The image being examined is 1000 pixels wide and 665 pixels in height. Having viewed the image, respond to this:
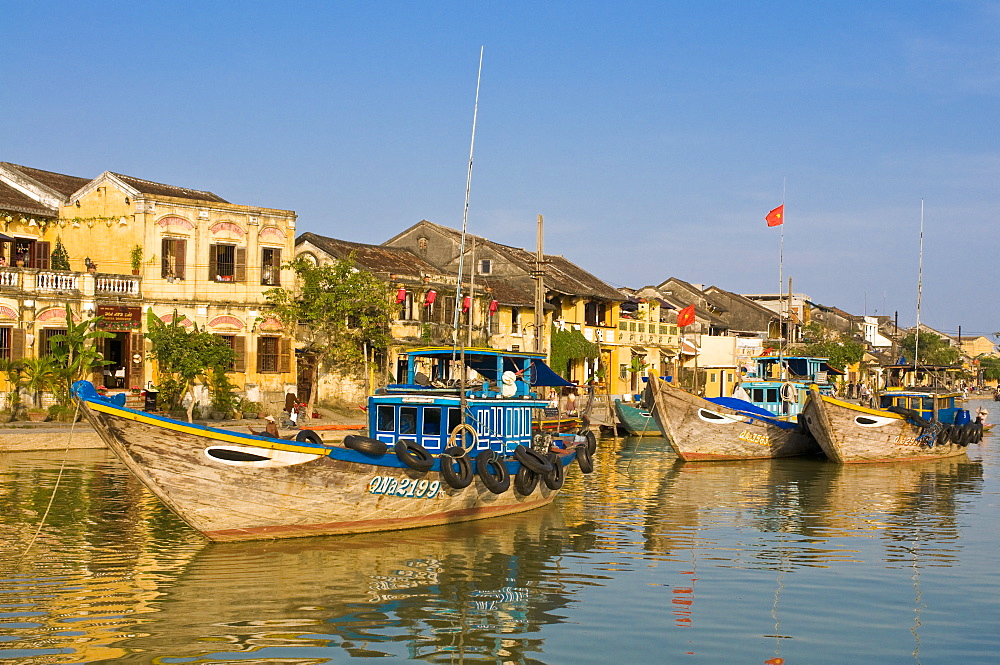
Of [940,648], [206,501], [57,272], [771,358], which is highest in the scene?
[57,272]

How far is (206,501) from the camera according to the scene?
55.2 feet

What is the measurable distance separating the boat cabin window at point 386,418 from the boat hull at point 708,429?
14.9 metres

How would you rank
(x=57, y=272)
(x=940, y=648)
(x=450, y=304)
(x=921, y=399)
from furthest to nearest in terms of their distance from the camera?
(x=450, y=304)
(x=921, y=399)
(x=57, y=272)
(x=940, y=648)

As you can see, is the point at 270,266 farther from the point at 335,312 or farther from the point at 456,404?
the point at 456,404

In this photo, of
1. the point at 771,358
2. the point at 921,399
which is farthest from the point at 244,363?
the point at 921,399

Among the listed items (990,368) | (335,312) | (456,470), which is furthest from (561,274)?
(990,368)

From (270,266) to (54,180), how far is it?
969 centimetres

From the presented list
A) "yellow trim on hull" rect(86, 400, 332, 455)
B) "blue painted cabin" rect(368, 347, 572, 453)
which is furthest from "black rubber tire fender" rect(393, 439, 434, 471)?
"yellow trim on hull" rect(86, 400, 332, 455)

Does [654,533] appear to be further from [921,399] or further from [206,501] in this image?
[921,399]

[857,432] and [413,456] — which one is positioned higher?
[413,456]

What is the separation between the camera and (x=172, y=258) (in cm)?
3775

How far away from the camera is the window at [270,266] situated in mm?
39906

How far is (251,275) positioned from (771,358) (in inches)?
797

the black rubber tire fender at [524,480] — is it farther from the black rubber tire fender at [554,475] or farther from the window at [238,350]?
the window at [238,350]
